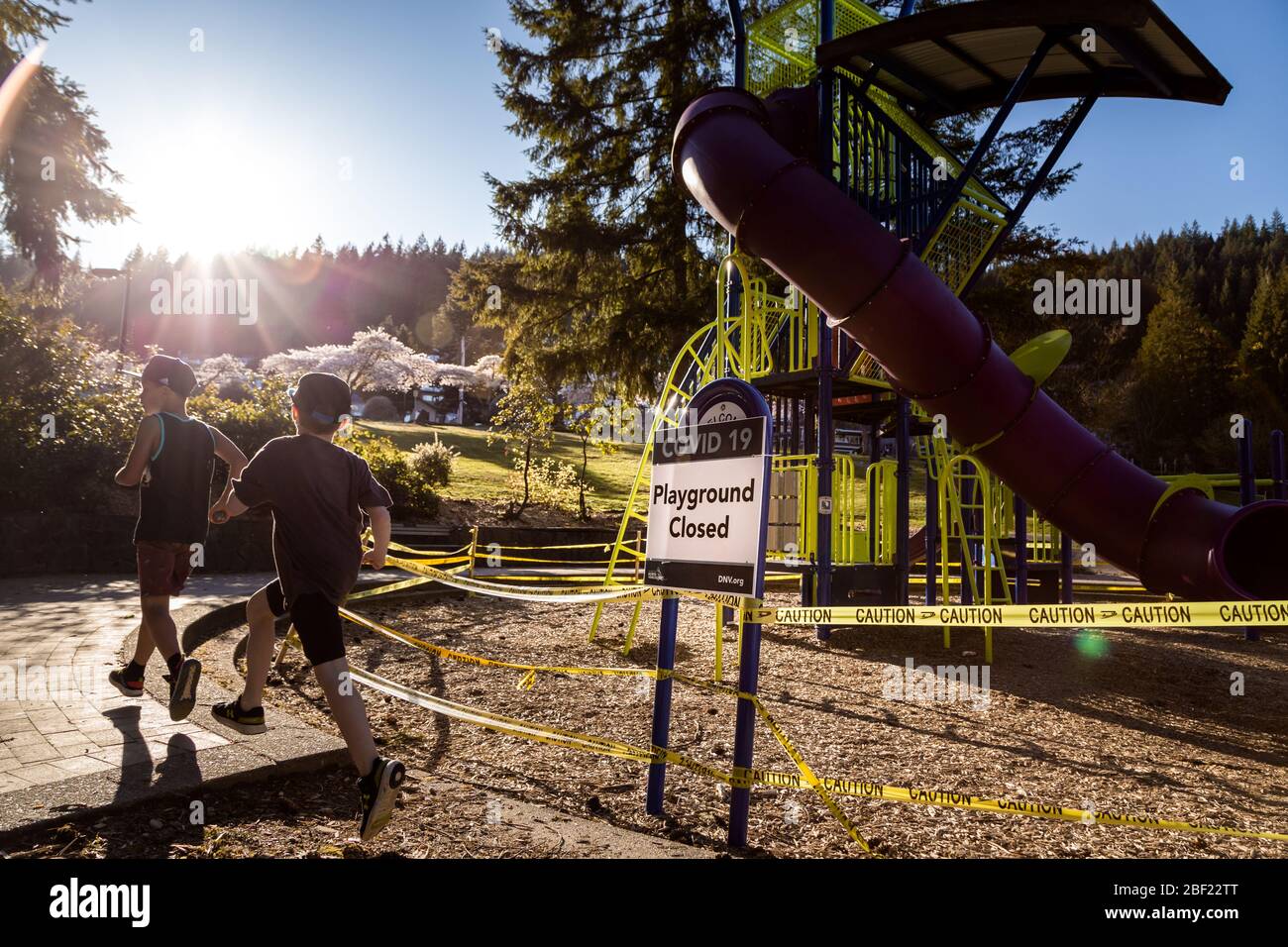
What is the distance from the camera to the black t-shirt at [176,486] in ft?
15.4

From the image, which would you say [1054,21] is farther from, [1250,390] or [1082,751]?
[1250,390]

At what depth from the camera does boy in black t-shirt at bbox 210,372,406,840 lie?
314 centimetres

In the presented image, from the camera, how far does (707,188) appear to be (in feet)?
23.4

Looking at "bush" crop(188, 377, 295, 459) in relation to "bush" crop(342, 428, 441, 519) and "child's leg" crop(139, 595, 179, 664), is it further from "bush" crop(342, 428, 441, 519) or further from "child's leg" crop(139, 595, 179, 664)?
"child's leg" crop(139, 595, 179, 664)

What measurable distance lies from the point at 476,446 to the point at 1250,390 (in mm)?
46361

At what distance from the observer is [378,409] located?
55594 mm

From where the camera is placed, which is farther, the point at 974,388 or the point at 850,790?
the point at 974,388

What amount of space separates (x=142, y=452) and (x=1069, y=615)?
4.82 m

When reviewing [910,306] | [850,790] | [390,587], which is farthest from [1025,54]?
[850,790]

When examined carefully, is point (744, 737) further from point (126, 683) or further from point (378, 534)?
point (126, 683)

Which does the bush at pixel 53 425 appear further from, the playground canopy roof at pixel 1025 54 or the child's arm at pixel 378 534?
the playground canopy roof at pixel 1025 54

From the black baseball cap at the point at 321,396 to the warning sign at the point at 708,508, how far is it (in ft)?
4.98

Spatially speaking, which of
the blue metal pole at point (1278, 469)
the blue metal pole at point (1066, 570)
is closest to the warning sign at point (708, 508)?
the blue metal pole at point (1066, 570)

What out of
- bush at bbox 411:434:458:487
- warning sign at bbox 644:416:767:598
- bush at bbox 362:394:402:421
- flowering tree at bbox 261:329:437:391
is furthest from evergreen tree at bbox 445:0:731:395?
bush at bbox 362:394:402:421
